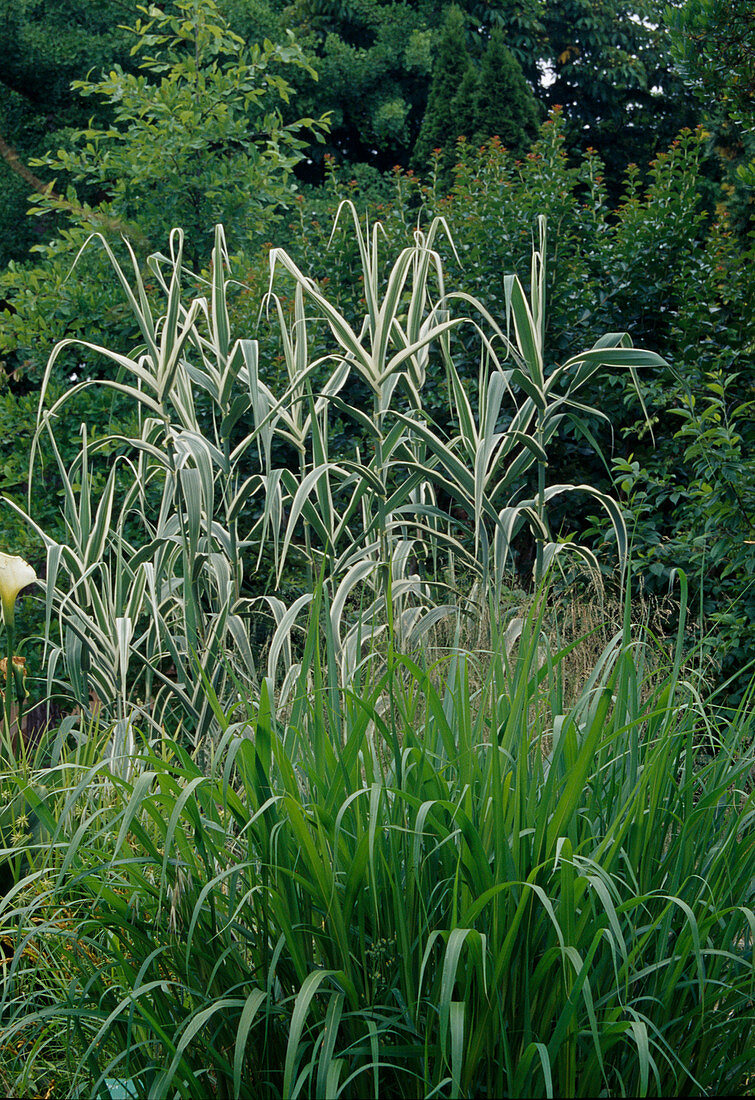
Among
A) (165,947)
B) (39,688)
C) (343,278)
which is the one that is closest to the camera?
(165,947)

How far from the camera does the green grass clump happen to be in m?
1.21

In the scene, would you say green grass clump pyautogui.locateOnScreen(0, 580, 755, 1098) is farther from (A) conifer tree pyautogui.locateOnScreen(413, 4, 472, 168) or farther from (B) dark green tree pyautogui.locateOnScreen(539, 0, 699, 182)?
(B) dark green tree pyautogui.locateOnScreen(539, 0, 699, 182)

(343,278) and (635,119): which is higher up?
(635,119)

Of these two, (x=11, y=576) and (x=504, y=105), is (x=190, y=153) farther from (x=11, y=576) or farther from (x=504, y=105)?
(x=11, y=576)

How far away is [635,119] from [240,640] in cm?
1053

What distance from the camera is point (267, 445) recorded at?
76.6 inches

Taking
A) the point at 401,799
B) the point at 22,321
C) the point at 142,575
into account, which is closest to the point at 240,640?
the point at 142,575

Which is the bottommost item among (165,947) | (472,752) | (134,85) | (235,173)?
(165,947)

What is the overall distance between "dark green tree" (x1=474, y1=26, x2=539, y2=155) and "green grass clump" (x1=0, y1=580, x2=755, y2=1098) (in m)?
7.60

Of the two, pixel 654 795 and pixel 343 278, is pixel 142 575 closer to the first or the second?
pixel 654 795

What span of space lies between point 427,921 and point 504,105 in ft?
26.9

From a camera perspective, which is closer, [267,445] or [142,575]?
[267,445]

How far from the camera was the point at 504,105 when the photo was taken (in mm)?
8133

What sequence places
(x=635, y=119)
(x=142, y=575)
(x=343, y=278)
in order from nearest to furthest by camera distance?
(x=142, y=575) < (x=343, y=278) < (x=635, y=119)
